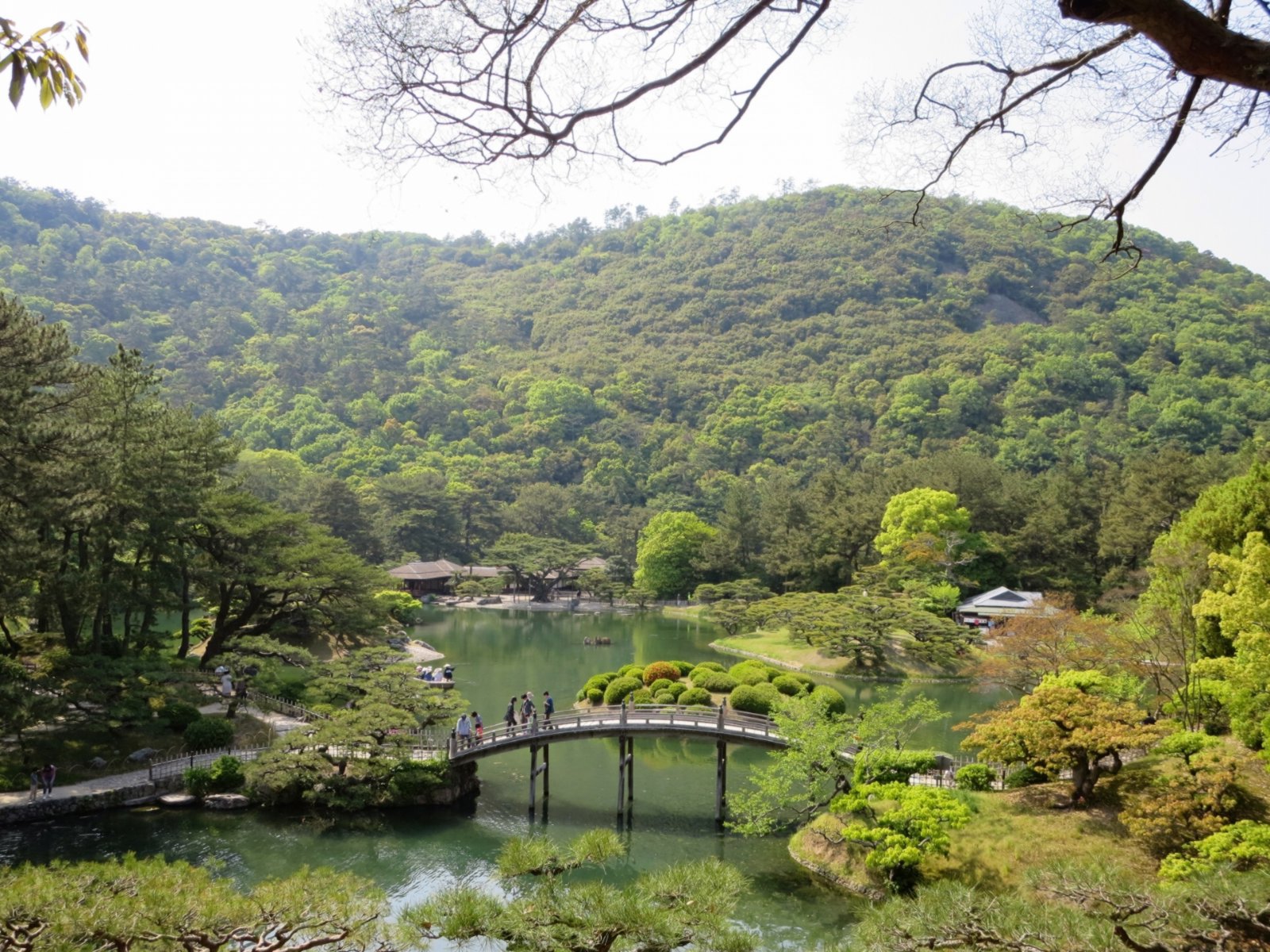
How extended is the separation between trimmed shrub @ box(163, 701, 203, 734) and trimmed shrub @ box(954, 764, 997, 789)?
1526 centimetres

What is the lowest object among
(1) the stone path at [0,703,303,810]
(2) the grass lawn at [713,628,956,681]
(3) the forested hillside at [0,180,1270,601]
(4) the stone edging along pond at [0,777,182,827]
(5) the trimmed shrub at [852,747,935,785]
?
(4) the stone edging along pond at [0,777,182,827]

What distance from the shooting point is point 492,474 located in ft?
212

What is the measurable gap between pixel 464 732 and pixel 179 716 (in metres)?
6.30

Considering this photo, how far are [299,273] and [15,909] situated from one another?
377ft

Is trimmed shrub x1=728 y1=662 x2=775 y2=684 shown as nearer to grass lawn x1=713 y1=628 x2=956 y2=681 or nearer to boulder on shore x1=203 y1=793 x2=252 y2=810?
grass lawn x1=713 y1=628 x2=956 y2=681

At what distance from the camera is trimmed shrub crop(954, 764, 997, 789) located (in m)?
15.3

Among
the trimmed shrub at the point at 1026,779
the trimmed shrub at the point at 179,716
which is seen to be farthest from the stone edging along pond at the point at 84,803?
the trimmed shrub at the point at 1026,779

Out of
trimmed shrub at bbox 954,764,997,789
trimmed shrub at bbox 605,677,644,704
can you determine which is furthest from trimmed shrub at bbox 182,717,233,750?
trimmed shrub at bbox 954,764,997,789

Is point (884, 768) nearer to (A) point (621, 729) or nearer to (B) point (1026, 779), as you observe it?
(B) point (1026, 779)

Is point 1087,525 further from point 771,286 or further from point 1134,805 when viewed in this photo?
point 771,286

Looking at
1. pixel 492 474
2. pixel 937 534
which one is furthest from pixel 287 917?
pixel 492 474

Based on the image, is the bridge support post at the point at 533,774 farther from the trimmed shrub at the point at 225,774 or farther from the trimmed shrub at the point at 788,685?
the trimmed shrub at the point at 788,685

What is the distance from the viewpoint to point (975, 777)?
15.3 m

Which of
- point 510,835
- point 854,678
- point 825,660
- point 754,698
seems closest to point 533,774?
point 510,835
